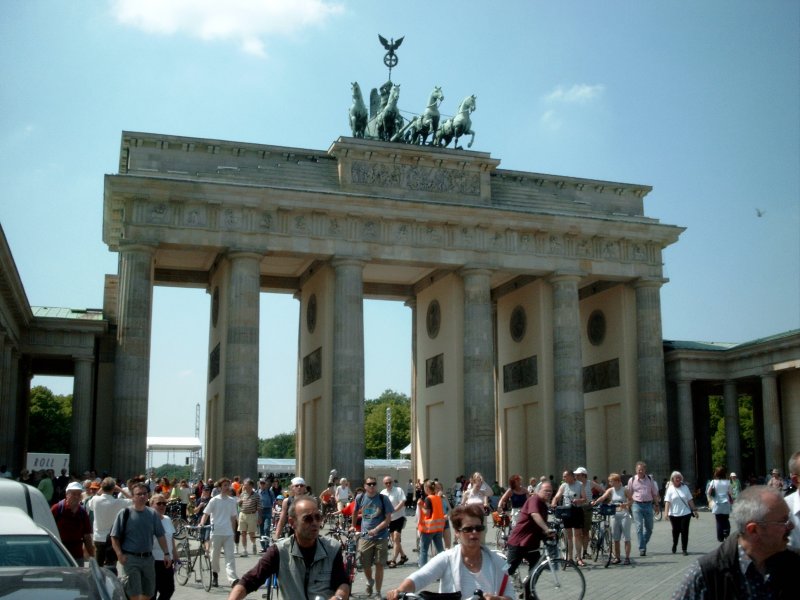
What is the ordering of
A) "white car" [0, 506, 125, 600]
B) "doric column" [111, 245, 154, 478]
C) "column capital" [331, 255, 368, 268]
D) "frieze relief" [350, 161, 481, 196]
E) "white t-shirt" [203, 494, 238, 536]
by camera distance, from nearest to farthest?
"white car" [0, 506, 125, 600], "white t-shirt" [203, 494, 238, 536], "doric column" [111, 245, 154, 478], "column capital" [331, 255, 368, 268], "frieze relief" [350, 161, 481, 196]

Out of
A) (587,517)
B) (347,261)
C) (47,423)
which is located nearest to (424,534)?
(587,517)

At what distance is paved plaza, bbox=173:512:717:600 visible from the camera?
15.1 m

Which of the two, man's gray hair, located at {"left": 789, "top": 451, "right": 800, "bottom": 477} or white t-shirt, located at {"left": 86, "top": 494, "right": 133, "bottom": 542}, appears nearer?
man's gray hair, located at {"left": 789, "top": 451, "right": 800, "bottom": 477}

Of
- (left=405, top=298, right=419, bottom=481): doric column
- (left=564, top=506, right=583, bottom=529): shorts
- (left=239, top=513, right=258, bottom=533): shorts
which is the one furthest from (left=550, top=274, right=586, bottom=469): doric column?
(left=564, top=506, right=583, bottom=529): shorts

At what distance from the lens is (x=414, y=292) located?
50.5m

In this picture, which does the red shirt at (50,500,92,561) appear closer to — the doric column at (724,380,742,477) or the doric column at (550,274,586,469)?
the doric column at (550,274,586,469)

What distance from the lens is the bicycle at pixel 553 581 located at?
12758 mm

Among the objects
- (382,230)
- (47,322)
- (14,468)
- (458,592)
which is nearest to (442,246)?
(382,230)

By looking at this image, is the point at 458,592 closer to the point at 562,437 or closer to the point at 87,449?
the point at 87,449

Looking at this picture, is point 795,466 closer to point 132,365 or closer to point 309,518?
point 309,518

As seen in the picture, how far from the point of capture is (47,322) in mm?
40312

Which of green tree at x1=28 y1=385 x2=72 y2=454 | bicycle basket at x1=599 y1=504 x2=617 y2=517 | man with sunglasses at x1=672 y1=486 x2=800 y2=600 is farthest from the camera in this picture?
green tree at x1=28 y1=385 x2=72 y2=454

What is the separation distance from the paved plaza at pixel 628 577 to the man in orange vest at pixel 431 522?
2.61ft

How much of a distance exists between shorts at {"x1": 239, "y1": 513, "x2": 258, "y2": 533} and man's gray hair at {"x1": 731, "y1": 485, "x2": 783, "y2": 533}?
62.6 ft
